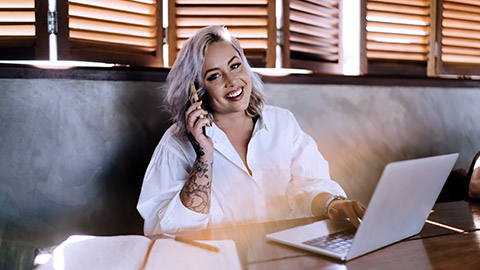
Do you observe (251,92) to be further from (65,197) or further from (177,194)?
(65,197)

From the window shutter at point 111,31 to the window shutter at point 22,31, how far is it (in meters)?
0.08

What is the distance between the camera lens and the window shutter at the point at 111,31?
80.5 inches

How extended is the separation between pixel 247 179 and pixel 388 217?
92 centimetres

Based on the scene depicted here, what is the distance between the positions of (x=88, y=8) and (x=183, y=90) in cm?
61

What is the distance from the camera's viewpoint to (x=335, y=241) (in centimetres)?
117

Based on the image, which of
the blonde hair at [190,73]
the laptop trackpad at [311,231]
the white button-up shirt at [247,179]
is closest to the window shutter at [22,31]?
the blonde hair at [190,73]

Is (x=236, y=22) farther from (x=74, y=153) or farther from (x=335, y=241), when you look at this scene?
(x=335, y=241)

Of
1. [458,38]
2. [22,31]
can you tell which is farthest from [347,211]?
[458,38]

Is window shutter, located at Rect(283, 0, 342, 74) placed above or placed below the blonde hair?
above

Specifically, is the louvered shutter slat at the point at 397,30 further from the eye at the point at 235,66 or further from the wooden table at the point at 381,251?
the wooden table at the point at 381,251

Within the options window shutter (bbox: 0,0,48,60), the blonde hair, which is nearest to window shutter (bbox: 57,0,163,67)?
window shutter (bbox: 0,0,48,60)

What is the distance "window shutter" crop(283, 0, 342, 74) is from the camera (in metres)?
2.58

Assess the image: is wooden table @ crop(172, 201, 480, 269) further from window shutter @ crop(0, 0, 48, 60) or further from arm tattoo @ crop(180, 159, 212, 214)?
window shutter @ crop(0, 0, 48, 60)

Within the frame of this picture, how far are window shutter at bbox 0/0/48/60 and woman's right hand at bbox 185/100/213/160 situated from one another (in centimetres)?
77
